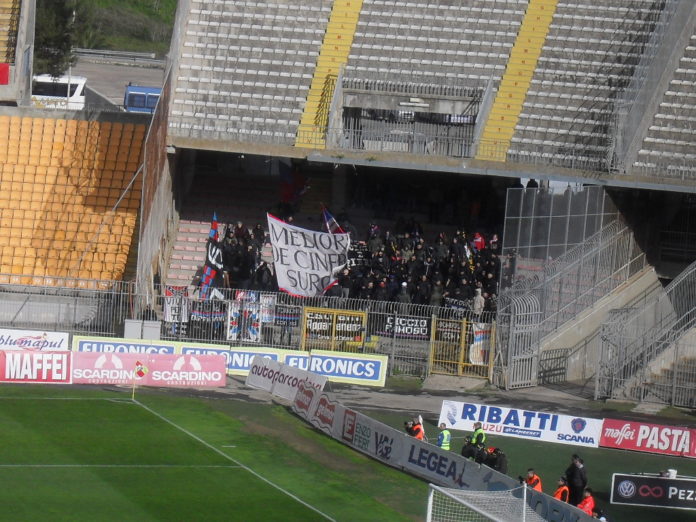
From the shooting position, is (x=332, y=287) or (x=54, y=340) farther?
(x=332, y=287)

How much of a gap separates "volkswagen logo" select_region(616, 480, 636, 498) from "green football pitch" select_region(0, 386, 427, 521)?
12.2ft

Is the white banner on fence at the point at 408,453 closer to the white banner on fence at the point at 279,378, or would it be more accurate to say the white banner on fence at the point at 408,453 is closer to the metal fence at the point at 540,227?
the white banner on fence at the point at 279,378

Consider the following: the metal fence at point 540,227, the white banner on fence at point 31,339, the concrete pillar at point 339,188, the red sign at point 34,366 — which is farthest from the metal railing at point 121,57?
the red sign at point 34,366

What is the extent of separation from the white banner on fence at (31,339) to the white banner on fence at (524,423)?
431 inches

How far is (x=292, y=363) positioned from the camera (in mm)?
33719

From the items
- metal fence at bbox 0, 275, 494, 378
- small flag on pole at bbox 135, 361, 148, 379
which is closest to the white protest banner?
metal fence at bbox 0, 275, 494, 378

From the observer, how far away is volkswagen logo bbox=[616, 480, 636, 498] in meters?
23.7

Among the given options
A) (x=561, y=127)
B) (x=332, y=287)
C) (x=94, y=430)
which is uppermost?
(x=561, y=127)

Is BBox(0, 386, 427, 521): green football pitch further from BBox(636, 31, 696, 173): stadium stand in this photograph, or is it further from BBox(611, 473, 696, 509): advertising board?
BBox(636, 31, 696, 173): stadium stand

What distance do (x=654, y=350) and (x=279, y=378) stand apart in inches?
392

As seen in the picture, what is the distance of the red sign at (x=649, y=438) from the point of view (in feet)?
90.4

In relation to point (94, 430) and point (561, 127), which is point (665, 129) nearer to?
point (561, 127)

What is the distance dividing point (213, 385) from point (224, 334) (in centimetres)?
248

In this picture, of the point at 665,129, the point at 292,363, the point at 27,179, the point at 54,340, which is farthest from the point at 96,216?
the point at 665,129
